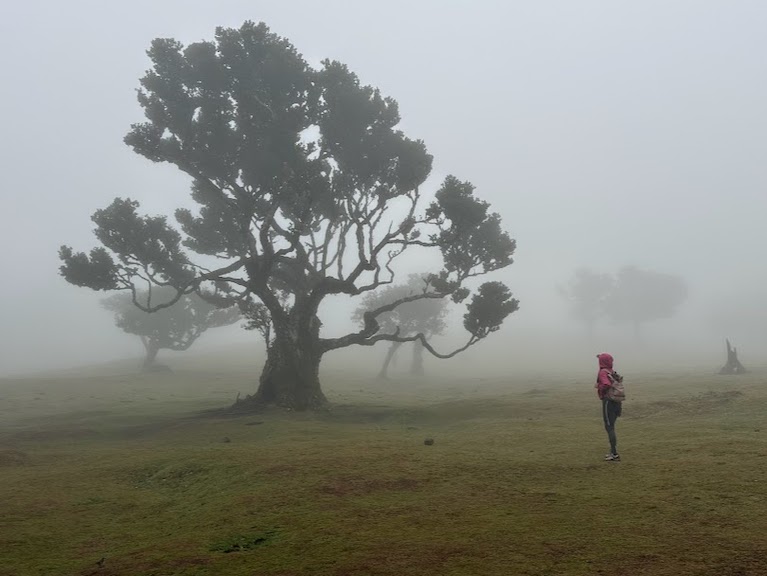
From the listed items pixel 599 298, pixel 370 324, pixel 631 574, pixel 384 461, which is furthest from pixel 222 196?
pixel 599 298

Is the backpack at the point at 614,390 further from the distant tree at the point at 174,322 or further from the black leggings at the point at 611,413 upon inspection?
the distant tree at the point at 174,322

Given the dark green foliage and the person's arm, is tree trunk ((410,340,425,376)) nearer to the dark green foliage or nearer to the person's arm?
the dark green foliage

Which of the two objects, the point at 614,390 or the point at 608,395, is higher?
the point at 614,390

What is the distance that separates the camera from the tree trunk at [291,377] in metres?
31.6

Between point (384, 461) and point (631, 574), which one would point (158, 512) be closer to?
point (384, 461)

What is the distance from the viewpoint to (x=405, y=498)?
12.1 metres

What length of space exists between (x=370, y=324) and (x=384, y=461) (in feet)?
61.4

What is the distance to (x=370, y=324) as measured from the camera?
34312mm

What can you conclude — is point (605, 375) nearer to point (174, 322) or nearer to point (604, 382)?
point (604, 382)

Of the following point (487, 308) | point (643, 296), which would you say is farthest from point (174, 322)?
point (643, 296)

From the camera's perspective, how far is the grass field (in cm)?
866

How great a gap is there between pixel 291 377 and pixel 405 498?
68.5ft

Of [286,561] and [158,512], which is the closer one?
[286,561]

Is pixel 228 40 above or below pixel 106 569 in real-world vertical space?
above
